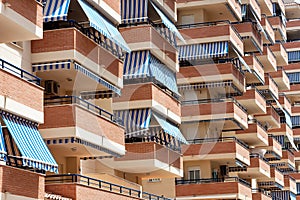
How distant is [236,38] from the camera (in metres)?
50.1

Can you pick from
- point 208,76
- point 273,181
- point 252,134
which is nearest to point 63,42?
point 208,76

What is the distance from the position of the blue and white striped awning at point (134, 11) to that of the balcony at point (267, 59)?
28.6 meters

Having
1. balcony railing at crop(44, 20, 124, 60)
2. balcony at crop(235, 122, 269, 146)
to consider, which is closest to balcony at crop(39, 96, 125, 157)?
balcony railing at crop(44, 20, 124, 60)

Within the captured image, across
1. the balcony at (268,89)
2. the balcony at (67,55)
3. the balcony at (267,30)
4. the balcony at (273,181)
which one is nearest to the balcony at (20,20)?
the balcony at (67,55)

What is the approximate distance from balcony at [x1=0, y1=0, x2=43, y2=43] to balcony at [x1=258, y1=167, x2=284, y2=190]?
39.2 metres

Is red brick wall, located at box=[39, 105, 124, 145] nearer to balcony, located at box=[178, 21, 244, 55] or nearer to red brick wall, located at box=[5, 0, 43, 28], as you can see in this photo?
red brick wall, located at box=[5, 0, 43, 28]

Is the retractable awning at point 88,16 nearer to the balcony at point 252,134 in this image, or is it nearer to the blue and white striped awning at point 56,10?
the blue and white striped awning at point 56,10

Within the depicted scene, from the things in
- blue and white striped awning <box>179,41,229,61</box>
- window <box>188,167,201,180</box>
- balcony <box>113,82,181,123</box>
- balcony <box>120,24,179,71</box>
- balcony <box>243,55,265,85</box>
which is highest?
balcony <box>243,55,265,85</box>

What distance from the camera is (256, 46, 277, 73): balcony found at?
208ft

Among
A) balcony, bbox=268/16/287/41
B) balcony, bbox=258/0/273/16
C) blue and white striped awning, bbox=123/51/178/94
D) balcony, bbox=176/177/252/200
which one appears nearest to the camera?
blue and white striped awning, bbox=123/51/178/94

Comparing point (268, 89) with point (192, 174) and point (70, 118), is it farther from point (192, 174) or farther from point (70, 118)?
point (70, 118)

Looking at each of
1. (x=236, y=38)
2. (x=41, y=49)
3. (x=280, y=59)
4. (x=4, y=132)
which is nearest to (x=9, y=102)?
(x=4, y=132)

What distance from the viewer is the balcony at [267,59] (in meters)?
63.4

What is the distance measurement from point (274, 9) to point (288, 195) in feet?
66.1
